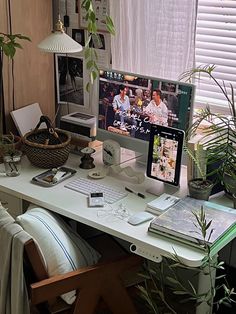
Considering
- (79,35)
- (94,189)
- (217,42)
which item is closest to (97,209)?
(94,189)

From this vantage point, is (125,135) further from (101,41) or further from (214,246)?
(214,246)

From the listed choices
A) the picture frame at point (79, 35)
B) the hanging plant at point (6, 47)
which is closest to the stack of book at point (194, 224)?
the hanging plant at point (6, 47)

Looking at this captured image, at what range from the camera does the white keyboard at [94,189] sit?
225 cm

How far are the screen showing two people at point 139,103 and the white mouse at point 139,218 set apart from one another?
465mm

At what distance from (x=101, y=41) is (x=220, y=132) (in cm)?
94

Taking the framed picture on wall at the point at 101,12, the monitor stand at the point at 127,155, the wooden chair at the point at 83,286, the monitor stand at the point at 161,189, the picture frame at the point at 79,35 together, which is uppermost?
the framed picture on wall at the point at 101,12

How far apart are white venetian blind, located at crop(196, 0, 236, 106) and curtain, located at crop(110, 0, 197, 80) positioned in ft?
0.48

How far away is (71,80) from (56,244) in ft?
4.13

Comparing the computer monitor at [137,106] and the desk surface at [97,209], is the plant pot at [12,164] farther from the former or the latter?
the computer monitor at [137,106]

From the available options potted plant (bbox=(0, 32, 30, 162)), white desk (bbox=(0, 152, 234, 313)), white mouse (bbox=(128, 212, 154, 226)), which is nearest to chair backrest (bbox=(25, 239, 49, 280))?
white desk (bbox=(0, 152, 234, 313))

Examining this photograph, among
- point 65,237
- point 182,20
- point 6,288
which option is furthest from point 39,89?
point 6,288

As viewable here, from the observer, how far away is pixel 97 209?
7.06ft

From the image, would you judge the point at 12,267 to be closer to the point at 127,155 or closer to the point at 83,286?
the point at 83,286

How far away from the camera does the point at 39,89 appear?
2.93 m
